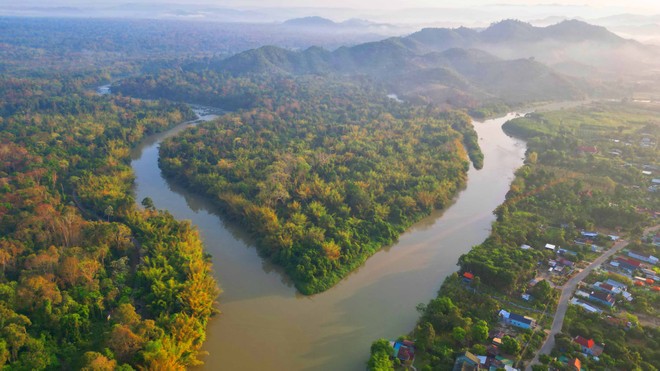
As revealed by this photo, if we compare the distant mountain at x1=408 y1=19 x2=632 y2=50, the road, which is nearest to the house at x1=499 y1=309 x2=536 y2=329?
the road

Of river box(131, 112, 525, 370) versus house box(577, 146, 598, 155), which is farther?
house box(577, 146, 598, 155)

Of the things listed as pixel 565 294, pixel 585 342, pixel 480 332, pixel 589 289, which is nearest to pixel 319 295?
pixel 480 332

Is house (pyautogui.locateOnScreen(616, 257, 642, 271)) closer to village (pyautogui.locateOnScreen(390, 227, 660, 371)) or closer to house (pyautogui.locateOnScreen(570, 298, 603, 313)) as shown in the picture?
village (pyautogui.locateOnScreen(390, 227, 660, 371))

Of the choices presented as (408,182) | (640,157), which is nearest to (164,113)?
(408,182)

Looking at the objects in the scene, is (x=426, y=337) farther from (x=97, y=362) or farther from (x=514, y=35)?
(x=514, y=35)

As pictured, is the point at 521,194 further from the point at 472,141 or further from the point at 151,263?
the point at 151,263
